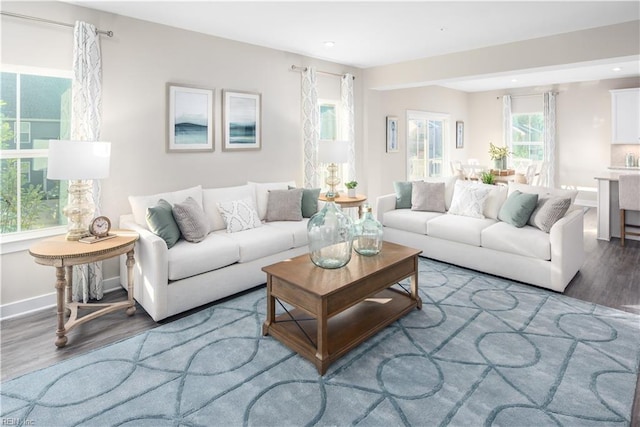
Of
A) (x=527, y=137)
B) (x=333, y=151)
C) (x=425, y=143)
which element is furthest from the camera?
(x=527, y=137)

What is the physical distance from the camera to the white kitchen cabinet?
24.5ft

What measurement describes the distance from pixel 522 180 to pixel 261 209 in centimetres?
568

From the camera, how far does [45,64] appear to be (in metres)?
3.24

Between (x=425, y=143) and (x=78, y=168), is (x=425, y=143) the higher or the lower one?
the higher one

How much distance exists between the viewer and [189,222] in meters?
3.48

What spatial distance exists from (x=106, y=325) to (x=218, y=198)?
165 cm

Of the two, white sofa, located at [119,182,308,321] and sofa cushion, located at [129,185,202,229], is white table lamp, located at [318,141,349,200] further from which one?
sofa cushion, located at [129,185,202,229]

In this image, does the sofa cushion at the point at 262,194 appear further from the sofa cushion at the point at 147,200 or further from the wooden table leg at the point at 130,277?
the wooden table leg at the point at 130,277

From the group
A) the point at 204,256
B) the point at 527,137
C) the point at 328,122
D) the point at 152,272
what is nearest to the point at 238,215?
the point at 204,256

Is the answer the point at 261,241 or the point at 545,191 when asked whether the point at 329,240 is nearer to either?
the point at 261,241

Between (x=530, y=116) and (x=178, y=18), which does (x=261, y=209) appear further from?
(x=530, y=116)

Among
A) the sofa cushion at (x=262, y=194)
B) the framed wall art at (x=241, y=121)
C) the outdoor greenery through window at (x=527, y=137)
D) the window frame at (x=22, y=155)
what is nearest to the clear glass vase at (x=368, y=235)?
the sofa cushion at (x=262, y=194)

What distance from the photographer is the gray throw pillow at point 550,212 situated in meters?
3.78

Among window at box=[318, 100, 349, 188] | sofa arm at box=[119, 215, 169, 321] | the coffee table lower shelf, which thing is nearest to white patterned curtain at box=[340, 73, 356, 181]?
window at box=[318, 100, 349, 188]
